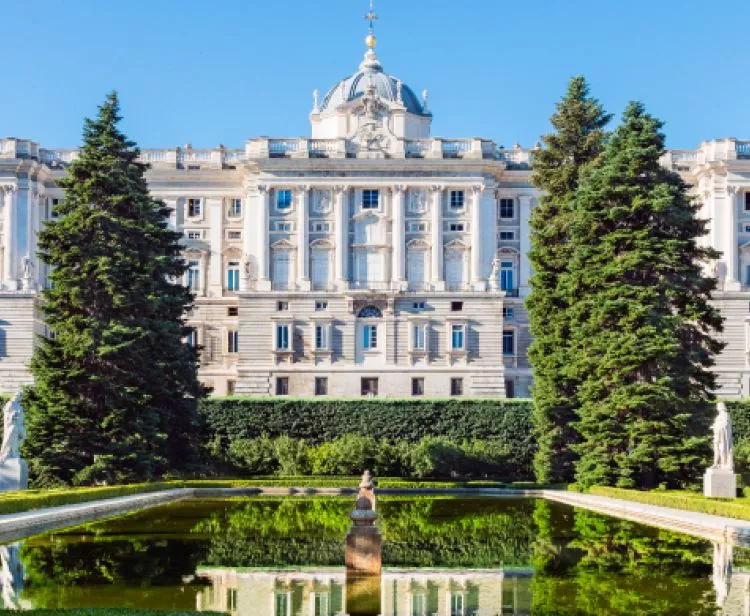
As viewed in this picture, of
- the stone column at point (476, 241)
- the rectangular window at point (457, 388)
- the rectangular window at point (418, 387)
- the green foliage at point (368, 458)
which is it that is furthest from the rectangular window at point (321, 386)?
the green foliage at point (368, 458)

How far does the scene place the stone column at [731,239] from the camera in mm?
67750

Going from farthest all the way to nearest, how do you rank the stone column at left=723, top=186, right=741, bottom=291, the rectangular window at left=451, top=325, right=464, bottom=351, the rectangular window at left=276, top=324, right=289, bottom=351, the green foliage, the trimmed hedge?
the stone column at left=723, top=186, right=741, bottom=291
the rectangular window at left=451, top=325, right=464, bottom=351
the rectangular window at left=276, top=324, right=289, bottom=351
the green foliage
the trimmed hedge

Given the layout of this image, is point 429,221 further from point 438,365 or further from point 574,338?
point 574,338

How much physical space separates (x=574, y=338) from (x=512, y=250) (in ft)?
109

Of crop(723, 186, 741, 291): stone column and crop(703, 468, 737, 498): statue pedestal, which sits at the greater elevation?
crop(723, 186, 741, 291): stone column

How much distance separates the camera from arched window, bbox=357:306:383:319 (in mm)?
67125

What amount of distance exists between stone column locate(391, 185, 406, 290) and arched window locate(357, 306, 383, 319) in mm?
1565

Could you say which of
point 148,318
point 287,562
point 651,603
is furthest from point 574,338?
point 651,603

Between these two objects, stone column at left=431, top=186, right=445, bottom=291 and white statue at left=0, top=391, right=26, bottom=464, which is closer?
white statue at left=0, top=391, right=26, bottom=464

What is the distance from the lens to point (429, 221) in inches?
2692

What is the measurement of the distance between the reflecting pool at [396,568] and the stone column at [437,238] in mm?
41788

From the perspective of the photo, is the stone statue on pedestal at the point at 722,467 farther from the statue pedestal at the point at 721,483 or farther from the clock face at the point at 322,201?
the clock face at the point at 322,201

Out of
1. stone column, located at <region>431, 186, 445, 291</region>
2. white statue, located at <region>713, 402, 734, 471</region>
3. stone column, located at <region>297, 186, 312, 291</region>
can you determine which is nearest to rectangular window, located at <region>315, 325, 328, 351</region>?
stone column, located at <region>297, 186, 312, 291</region>

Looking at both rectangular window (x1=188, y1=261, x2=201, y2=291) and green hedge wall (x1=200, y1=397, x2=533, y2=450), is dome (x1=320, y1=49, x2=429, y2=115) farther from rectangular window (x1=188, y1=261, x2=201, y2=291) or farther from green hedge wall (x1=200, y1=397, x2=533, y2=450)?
green hedge wall (x1=200, y1=397, x2=533, y2=450)
